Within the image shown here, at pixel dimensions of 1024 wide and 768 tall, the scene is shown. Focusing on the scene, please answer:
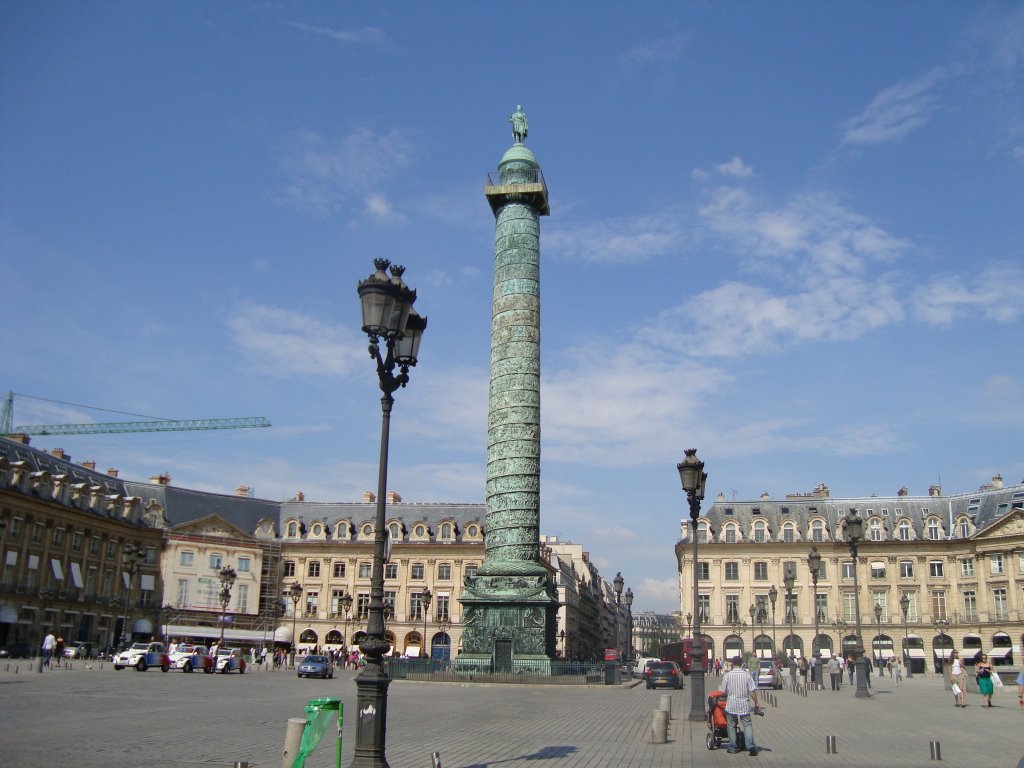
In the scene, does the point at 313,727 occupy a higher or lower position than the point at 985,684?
higher

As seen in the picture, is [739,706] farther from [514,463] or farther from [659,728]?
[514,463]

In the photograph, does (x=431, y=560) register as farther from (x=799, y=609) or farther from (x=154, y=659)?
(x=154, y=659)

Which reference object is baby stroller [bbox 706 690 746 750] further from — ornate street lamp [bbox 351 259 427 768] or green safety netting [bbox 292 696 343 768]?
green safety netting [bbox 292 696 343 768]

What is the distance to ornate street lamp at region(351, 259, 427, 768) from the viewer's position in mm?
8148

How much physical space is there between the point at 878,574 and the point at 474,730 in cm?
5645

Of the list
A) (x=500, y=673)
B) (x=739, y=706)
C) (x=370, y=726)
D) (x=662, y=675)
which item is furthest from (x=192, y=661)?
(x=370, y=726)

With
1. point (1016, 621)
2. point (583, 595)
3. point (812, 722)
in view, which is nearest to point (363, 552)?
point (583, 595)

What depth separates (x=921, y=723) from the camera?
1700 cm

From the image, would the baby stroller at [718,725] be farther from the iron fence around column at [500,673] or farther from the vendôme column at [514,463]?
the vendôme column at [514,463]

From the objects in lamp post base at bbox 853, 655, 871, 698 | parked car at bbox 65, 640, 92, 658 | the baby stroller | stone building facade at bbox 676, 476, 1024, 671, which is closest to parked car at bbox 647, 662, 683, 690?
lamp post base at bbox 853, 655, 871, 698

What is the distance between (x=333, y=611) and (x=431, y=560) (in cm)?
740

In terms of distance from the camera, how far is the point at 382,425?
9531mm

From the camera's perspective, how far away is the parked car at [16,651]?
41125mm

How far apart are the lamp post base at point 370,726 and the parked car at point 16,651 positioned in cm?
Answer: 3880
